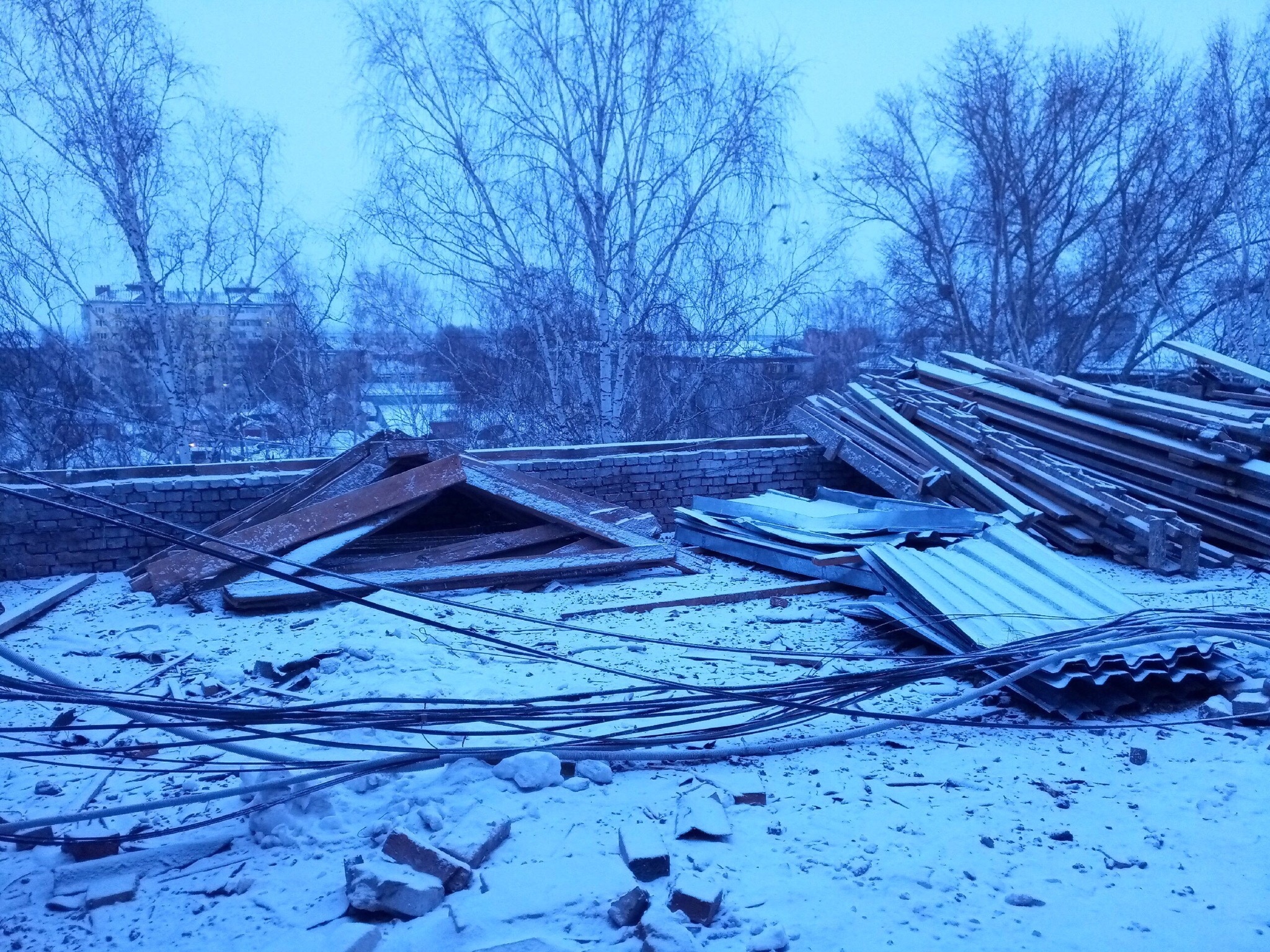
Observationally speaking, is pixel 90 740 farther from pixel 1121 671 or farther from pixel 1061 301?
pixel 1061 301

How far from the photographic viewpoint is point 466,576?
20.0 ft

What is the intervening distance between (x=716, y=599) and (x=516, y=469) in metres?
2.53

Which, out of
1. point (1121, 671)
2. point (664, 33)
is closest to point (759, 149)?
point (664, 33)

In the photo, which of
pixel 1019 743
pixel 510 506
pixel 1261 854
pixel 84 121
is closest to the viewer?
pixel 1261 854

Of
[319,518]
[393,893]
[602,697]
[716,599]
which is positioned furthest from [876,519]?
[393,893]

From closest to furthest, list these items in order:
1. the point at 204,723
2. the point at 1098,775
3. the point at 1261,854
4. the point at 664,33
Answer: the point at 1261,854, the point at 204,723, the point at 1098,775, the point at 664,33

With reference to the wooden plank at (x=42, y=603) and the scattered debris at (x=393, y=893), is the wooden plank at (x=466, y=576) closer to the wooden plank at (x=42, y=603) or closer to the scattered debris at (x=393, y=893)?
the wooden plank at (x=42, y=603)

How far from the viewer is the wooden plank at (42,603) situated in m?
5.20

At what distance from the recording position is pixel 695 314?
13.6m

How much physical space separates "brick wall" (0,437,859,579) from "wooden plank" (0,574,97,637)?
32cm

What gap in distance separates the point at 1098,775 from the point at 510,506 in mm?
4471

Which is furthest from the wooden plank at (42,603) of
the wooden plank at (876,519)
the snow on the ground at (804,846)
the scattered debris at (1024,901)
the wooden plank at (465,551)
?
the scattered debris at (1024,901)

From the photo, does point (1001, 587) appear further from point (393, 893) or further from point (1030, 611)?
point (393, 893)

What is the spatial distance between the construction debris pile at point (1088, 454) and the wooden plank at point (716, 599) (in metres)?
1.92
